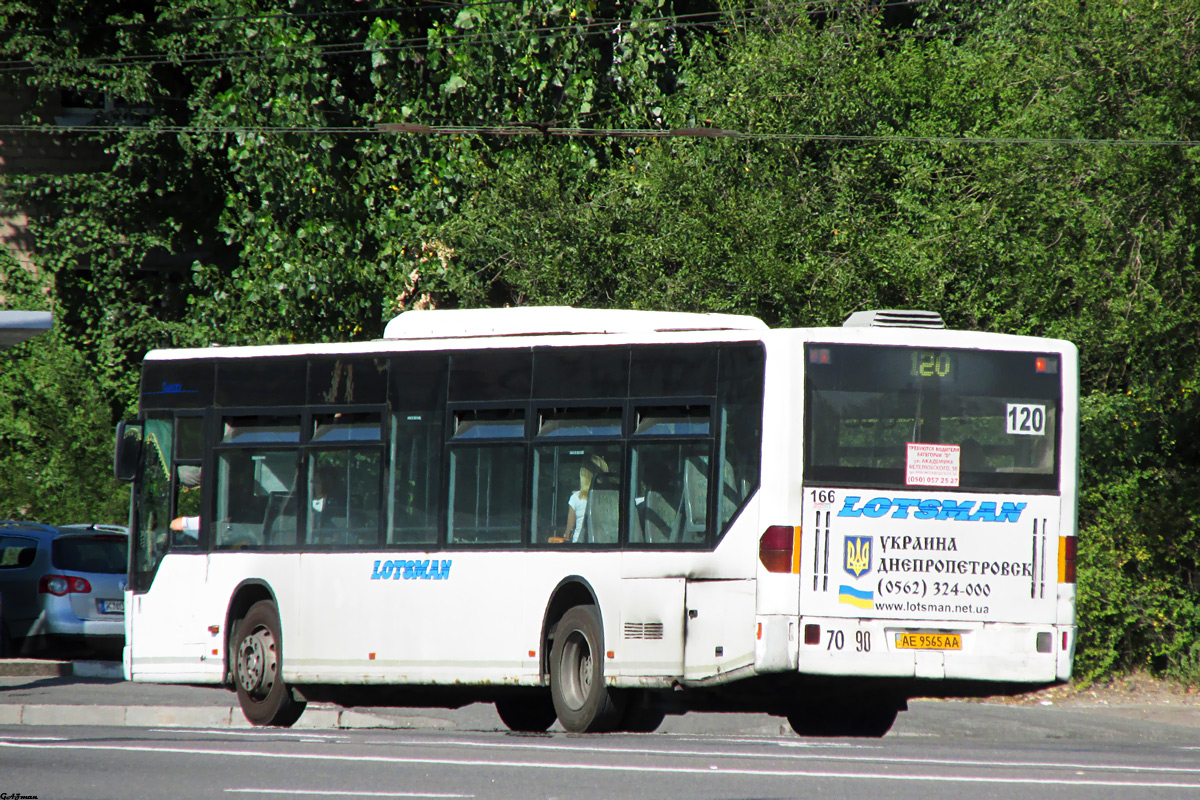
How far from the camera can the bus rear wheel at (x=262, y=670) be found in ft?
47.6

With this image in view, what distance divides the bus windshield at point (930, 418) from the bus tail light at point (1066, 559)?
1.26 feet

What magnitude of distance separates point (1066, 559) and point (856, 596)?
1.57 metres

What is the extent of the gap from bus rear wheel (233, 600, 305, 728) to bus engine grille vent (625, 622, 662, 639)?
3622 millimetres

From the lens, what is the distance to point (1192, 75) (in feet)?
58.1

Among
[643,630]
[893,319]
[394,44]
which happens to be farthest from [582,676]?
[394,44]

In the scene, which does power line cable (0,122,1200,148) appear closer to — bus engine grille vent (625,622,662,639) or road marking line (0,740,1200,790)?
bus engine grille vent (625,622,662,639)

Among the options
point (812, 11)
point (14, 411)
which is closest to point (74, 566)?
point (14, 411)

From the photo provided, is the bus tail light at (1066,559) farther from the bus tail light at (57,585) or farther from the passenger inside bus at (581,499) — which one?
the bus tail light at (57,585)

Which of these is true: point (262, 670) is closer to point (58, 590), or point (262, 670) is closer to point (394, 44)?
point (58, 590)

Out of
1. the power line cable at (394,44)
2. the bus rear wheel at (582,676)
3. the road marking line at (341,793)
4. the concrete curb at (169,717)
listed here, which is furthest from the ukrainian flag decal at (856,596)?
the power line cable at (394,44)

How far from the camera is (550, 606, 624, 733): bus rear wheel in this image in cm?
1248

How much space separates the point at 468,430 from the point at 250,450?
7.65 feet

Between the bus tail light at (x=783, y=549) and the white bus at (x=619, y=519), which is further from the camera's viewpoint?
the white bus at (x=619, y=519)

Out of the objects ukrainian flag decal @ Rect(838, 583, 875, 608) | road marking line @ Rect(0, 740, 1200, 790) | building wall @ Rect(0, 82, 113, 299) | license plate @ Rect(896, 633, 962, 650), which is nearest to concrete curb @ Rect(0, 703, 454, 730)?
road marking line @ Rect(0, 740, 1200, 790)
